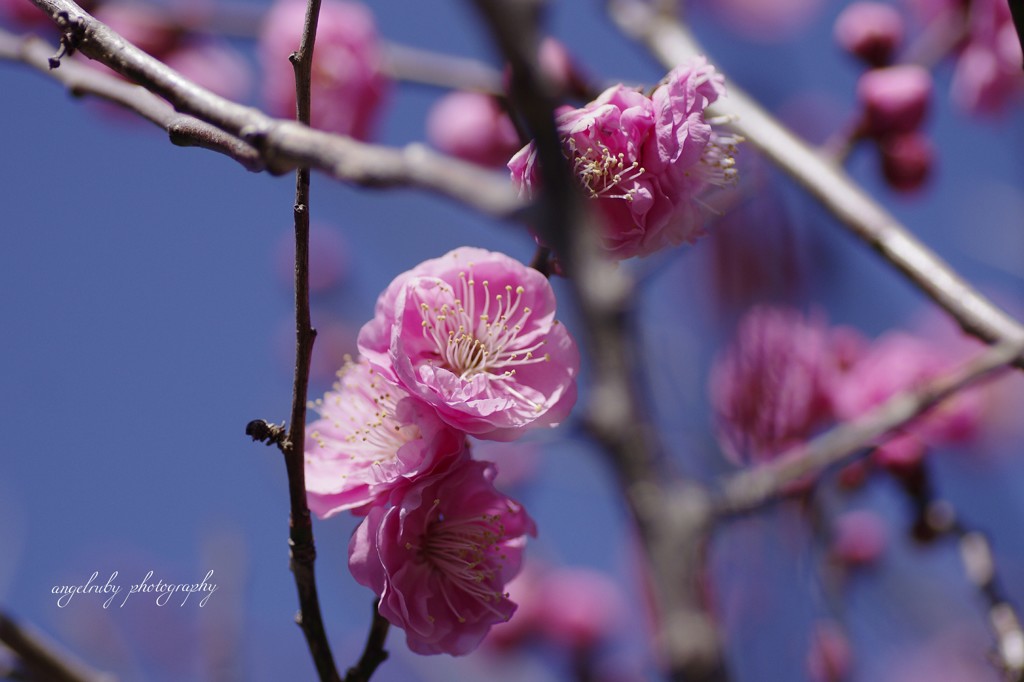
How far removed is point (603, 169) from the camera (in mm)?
824

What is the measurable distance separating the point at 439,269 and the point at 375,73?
1310 mm

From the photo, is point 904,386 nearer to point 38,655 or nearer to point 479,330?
point 479,330

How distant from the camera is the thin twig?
2.55 ft

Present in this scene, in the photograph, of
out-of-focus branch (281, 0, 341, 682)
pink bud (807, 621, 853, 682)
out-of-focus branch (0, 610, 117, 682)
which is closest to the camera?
out-of-focus branch (281, 0, 341, 682)

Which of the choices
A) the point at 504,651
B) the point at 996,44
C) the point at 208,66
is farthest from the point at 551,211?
the point at 504,651

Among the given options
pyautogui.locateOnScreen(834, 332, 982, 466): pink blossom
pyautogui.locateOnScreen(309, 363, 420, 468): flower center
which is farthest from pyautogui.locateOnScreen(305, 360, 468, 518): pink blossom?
pyautogui.locateOnScreen(834, 332, 982, 466): pink blossom

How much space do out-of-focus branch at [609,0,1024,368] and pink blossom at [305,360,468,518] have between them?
1.57ft

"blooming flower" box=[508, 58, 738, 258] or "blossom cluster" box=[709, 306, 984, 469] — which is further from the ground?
"blossom cluster" box=[709, 306, 984, 469]

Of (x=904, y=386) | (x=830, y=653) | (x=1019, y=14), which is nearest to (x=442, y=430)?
(x=1019, y=14)

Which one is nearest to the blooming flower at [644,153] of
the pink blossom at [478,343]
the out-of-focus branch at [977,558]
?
the pink blossom at [478,343]

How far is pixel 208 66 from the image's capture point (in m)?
2.39

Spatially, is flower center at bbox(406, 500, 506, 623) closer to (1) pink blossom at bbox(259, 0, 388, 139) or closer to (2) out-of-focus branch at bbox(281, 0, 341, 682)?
(2) out-of-focus branch at bbox(281, 0, 341, 682)

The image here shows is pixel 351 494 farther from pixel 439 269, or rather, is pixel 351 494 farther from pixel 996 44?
pixel 996 44

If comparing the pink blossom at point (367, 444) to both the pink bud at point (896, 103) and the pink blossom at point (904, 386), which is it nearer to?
the pink blossom at point (904, 386)
